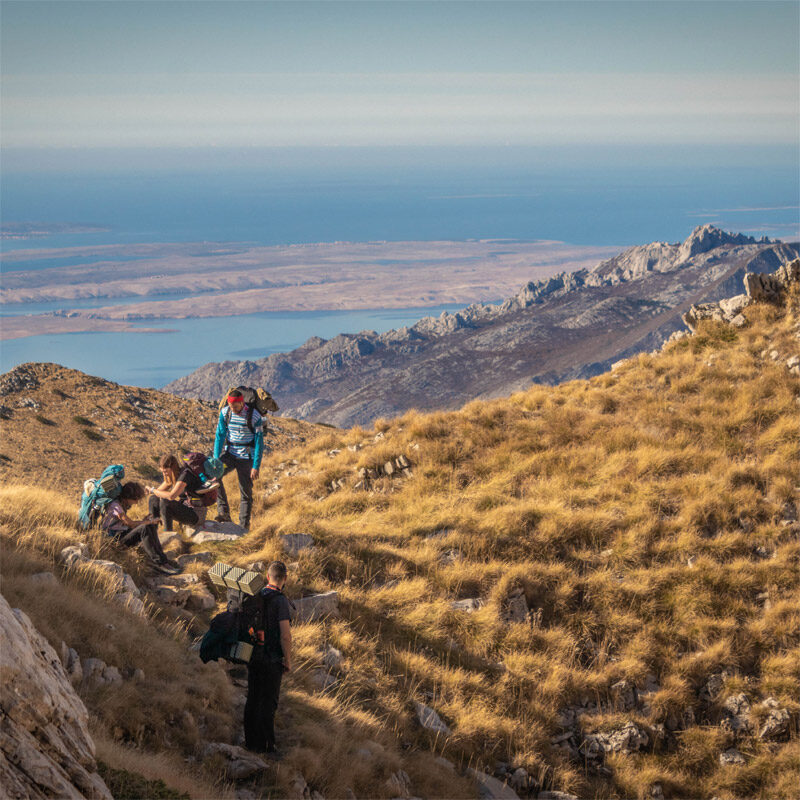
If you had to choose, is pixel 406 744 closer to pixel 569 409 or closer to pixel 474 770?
pixel 474 770

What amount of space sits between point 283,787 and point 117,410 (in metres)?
21.1

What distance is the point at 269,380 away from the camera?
141000 millimetres

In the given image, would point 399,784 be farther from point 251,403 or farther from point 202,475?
point 251,403

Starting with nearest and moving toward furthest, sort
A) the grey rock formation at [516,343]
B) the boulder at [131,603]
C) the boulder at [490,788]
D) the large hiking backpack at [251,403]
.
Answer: the boulder at [490,788] → the boulder at [131,603] → the large hiking backpack at [251,403] → the grey rock formation at [516,343]

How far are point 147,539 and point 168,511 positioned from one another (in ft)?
5.44

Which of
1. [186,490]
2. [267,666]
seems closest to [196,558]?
[186,490]

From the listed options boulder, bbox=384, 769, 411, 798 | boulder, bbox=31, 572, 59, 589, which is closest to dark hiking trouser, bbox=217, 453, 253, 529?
boulder, bbox=31, 572, 59, 589

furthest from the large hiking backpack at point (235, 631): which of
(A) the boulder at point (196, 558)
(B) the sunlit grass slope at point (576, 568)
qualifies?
(A) the boulder at point (196, 558)

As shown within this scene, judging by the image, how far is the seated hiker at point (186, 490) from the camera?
10945mm

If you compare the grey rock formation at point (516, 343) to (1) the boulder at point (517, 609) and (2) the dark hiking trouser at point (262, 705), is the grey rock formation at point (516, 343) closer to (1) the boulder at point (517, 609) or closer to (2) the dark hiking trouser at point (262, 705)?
(1) the boulder at point (517, 609)

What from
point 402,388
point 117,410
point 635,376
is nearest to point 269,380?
point 402,388

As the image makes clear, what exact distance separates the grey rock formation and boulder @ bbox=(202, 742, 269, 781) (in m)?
88.9

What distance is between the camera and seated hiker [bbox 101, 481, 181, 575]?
9.31 m

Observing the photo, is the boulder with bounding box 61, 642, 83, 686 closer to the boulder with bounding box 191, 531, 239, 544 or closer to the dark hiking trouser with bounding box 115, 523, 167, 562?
the dark hiking trouser with bounding box 115, 523, 167, 562
